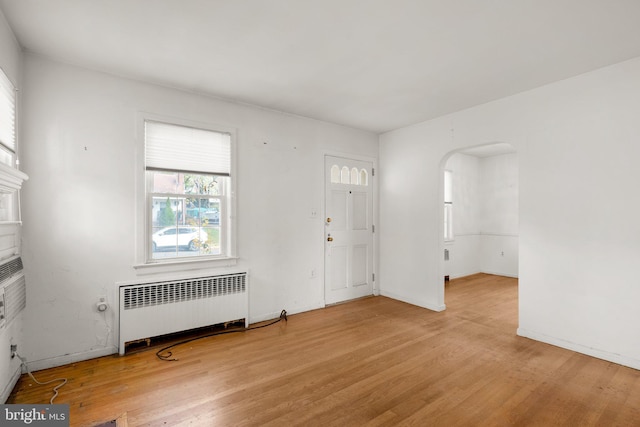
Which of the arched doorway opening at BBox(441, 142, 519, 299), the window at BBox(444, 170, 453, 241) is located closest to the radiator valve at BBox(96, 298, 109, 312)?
the arched doorway opening at BBox(441, 142, 519, 299)

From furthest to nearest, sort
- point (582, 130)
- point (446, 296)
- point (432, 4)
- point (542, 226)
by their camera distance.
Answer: point (446, 296)
point (542, 226)
point (582, 130)
point (432, 4)

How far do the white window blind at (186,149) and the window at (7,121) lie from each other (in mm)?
1040

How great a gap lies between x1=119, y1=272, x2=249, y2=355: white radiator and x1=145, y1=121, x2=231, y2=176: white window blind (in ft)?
4.32

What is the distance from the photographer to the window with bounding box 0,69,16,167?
228cm

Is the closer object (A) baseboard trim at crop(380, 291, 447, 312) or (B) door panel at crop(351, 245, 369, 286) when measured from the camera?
(A) baseboard trim at crop(380, 291, 447, 312)

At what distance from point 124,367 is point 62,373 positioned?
500mm

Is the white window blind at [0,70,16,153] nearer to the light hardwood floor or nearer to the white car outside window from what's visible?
the white car outside window

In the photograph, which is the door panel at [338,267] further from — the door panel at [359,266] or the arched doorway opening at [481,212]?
the arched doorway opening at [481,212]

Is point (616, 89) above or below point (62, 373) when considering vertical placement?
above

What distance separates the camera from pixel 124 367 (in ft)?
9.34

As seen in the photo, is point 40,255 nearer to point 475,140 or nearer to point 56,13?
point 56,13

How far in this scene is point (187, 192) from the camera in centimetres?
359

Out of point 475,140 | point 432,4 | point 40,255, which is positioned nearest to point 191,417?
point 40,255

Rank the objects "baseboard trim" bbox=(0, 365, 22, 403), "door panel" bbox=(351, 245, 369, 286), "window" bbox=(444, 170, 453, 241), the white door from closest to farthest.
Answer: "baseboard trim" bbox=(0, 365, 22, 403), the white door, "door panel" bbox=(351, 245, 369, 286), "window" bbox=(444, 170, 453, 241)
